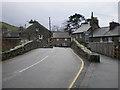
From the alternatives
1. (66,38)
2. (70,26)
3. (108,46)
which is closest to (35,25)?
(66,38)

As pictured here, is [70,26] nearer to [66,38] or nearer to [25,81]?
[66,38]

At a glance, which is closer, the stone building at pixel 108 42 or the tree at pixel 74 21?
the stone building at pixel 108 42

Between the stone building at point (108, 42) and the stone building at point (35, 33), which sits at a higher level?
the stone building at point (35, 33)

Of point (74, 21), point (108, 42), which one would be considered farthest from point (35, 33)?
point (108, 42)

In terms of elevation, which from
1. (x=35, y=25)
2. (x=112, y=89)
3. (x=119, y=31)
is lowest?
(x=112, y=89)

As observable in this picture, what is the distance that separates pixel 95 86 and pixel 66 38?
63815mm

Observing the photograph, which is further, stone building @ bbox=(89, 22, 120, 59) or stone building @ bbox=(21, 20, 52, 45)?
stone building @ bbox=(21, 20, 52, 45)

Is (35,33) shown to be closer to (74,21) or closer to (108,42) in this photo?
(74,21)

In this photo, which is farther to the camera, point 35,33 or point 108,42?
point 35,33

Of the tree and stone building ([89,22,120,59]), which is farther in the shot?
the tree

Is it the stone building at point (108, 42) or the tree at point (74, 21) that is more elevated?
the tree at point (74, 21)

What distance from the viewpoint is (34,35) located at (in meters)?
65.5

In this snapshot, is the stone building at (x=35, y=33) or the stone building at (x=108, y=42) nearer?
the stone building at (x=108, y=42)

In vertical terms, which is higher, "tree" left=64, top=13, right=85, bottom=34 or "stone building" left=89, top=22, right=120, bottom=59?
"tree" left=64, top=13, right=85, bottom=34
